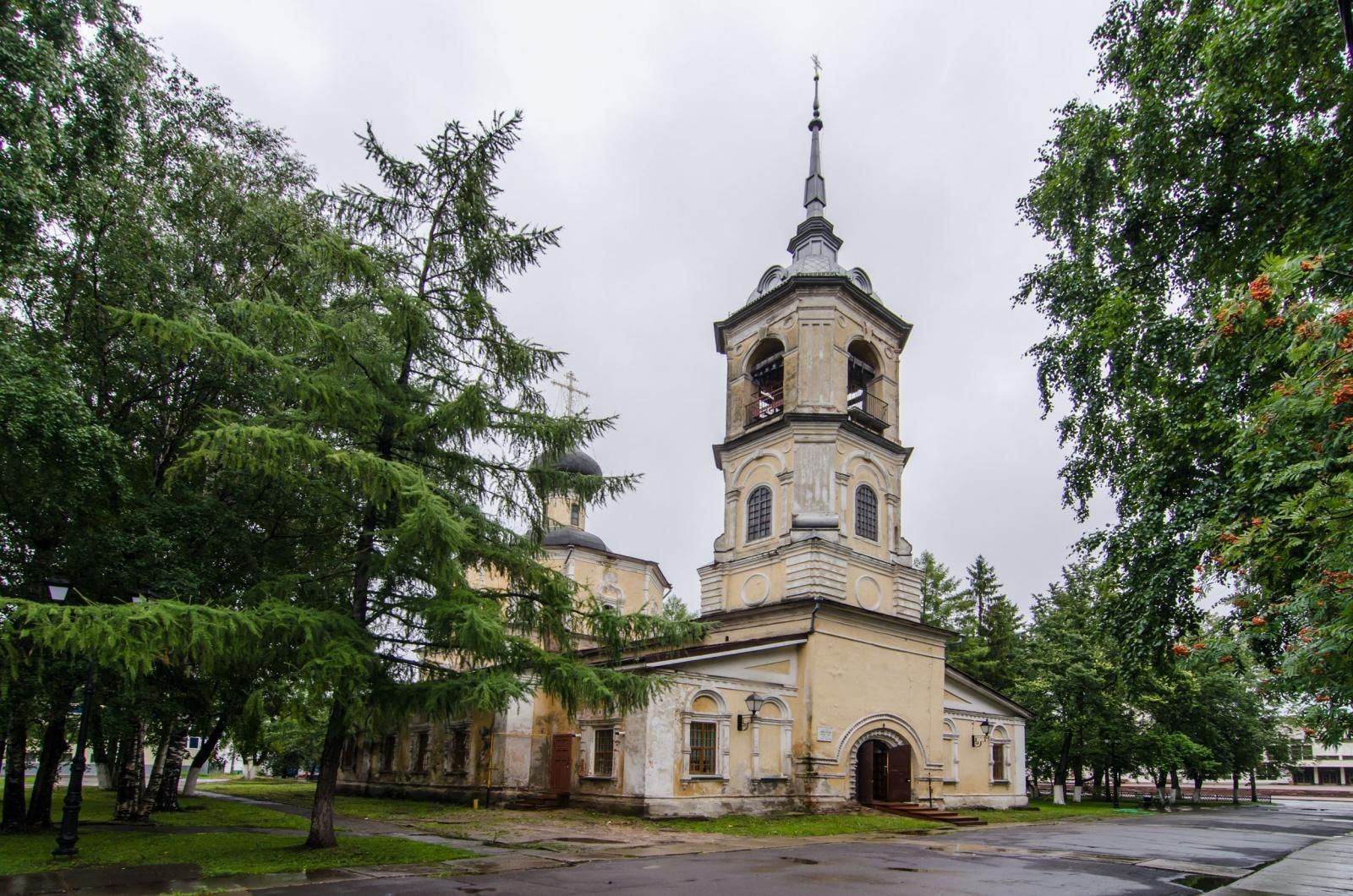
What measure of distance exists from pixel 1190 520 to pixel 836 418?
14423mm

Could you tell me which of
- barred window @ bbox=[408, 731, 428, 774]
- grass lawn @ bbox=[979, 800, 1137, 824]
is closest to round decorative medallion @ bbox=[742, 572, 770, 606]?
grass lawn @ bbox=[979, 800, 1137, 824]

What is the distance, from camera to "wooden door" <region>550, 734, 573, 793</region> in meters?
23.1

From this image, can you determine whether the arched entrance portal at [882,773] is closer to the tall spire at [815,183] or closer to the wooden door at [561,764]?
the wooden door at [561,764]

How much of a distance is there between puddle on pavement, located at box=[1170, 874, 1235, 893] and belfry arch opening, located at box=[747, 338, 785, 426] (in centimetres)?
1725

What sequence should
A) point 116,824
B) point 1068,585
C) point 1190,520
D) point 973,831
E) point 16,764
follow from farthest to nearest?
point 1068,585, point 973,831, point 116,824, point 16,764, point 1190,520

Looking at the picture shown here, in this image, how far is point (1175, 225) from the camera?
12.8 meters

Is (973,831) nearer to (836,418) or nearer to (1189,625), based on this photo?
(1189,625)

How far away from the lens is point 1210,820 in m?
27.4

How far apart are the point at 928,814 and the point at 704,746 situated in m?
6.65

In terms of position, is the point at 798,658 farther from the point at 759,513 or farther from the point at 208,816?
the point at 208,816

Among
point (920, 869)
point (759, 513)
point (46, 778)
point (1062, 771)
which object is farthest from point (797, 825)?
point (1062, 771)

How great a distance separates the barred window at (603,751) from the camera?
21.4 meters

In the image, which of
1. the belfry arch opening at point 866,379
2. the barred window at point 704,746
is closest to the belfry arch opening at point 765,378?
the belfry arch opening at point 866,379

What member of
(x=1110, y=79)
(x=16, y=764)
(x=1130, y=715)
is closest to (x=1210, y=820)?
(x=1130, y=715)
